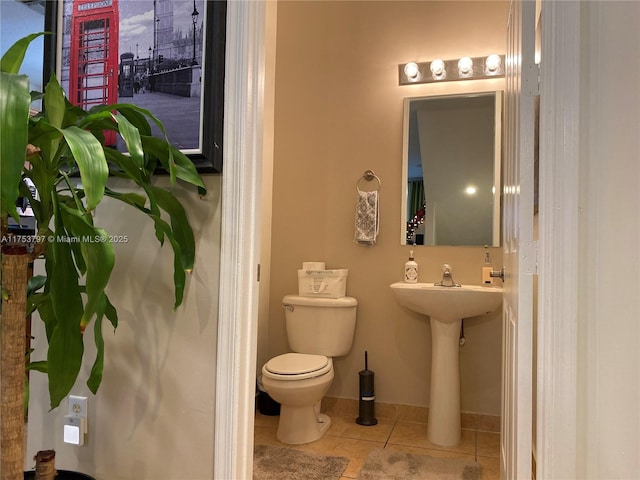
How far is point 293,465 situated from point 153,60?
6.07ft

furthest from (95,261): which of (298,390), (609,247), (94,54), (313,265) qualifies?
(313,265)

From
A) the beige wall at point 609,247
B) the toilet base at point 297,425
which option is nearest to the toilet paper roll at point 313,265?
the toilet base at point 297,425

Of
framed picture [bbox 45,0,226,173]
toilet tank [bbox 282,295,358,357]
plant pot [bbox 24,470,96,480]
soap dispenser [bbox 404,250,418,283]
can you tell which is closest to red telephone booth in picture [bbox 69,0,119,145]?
framed picture [bbox 45,0,226,173]

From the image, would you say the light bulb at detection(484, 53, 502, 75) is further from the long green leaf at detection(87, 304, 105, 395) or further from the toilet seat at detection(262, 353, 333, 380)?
the long green leaf at detection(87, 304, 105, 395)

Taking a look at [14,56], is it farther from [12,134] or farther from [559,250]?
[559,250]

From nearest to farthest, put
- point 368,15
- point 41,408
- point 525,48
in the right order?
point 525,48, point 41,408, point 368,15

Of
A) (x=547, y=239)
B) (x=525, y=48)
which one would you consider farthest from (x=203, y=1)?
(x=547, y=239)

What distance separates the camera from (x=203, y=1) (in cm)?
144

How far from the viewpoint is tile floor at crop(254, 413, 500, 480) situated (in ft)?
7.68

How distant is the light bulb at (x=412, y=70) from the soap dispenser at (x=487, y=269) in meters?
1.12

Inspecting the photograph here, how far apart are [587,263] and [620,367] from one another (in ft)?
0.88

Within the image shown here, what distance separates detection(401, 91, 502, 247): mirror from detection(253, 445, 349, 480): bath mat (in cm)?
131

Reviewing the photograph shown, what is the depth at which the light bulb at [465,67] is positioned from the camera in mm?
2768

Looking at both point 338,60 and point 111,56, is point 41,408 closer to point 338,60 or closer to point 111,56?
point 111,56
